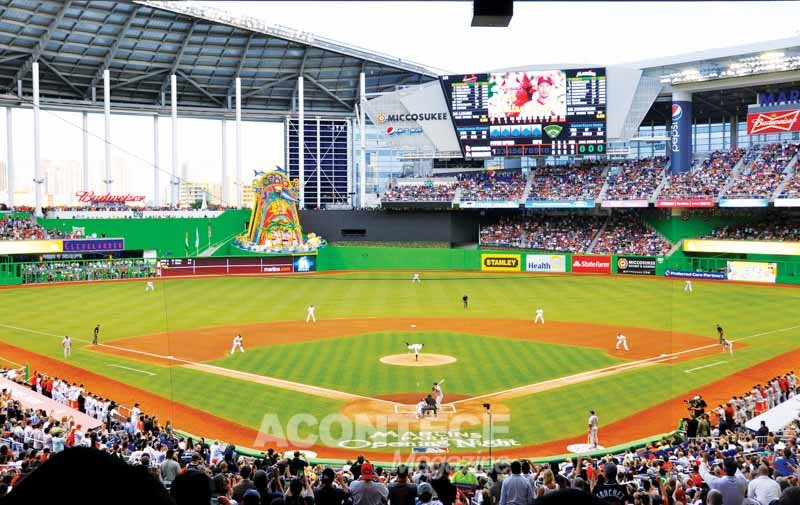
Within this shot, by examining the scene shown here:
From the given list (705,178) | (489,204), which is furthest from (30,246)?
(705,178)

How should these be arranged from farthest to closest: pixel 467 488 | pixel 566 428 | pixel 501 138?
1. pixel 501 138
2. pixel 566 428
3. pixel 467 488

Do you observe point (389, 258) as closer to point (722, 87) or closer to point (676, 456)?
point (722, 87)

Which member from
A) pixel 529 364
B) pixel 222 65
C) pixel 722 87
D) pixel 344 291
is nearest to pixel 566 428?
pixel 529 364

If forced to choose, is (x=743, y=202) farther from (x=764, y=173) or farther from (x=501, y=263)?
(x=501, y=263)

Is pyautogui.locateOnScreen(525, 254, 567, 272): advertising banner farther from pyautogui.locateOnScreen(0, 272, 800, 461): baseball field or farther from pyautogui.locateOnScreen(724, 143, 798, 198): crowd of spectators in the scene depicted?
pyautogui.locateOnScreen(724, 143, 798, 198): crowd of spectators

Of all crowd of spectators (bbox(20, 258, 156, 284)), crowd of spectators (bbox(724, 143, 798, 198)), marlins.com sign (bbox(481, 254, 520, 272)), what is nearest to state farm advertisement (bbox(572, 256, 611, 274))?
marlins.com sign (bbox(481, 254, 520, 272))

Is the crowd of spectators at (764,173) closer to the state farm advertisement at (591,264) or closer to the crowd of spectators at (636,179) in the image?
the crowd of spectators at (636,179)
